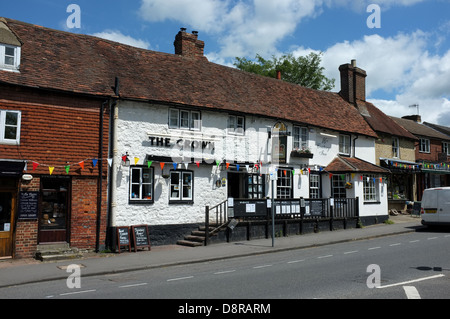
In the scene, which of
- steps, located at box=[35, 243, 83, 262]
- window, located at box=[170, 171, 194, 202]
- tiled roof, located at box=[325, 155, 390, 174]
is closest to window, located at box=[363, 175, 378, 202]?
tiled roof, located at box=[325, 155, 390, 174]

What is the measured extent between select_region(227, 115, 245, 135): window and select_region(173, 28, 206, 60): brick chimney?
455 centimetres

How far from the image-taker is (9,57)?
14.3m

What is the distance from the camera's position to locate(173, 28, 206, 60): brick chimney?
69.1 ft

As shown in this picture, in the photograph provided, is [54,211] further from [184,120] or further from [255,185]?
[255,185]

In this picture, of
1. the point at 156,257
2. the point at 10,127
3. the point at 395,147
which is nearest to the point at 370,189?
the point at 395,147

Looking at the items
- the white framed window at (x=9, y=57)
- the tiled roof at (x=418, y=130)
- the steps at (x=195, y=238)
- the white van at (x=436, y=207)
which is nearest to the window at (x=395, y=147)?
the tiled roof at (x=418, y=130)

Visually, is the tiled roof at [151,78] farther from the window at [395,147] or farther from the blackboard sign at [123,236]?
the window at [395,147]

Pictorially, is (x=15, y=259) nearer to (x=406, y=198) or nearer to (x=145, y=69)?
(x=145, y=69)

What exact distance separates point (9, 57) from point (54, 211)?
217 inches

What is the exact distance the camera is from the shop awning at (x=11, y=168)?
13164 millimetres

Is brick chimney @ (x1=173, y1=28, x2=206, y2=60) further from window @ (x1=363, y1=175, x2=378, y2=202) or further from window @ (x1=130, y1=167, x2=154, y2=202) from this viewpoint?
window @ (x1=363, y1=175, x2=378, y2=202)

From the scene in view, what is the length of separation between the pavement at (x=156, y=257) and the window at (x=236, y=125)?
498cm

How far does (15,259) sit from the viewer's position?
13.4 metres
